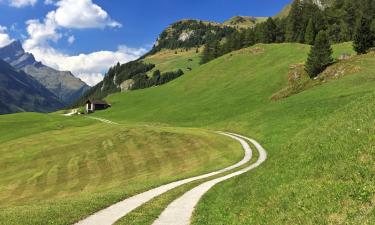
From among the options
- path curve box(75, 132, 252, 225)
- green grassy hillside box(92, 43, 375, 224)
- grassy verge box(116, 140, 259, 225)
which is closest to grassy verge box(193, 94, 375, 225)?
green grassy hillside box(92, 43, 375, 224)

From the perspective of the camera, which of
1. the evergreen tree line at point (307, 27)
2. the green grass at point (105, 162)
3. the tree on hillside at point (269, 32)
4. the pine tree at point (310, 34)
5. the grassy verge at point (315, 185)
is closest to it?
the grassy verge at point (315, 185)

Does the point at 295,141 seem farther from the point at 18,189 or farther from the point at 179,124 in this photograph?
the point at 179,124

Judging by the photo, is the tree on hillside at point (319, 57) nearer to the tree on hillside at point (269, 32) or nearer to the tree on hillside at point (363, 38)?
the tree on hillside at point (363, 38)

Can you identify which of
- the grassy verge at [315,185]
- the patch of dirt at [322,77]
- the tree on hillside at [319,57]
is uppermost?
the tree on hillside at [319,57]

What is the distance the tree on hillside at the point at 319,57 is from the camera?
312 ft

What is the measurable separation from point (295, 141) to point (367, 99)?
6.59 metres

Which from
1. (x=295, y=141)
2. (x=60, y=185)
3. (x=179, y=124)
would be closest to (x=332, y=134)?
(x=295, y=141)

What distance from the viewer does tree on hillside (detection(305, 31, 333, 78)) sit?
9519 cm

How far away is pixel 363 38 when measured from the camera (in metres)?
102

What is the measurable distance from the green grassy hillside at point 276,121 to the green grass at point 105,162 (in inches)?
371

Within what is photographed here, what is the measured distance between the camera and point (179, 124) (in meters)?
99.3

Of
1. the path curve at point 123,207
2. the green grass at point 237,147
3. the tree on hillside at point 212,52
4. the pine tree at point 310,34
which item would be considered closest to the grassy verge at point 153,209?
the path curve at point 123,207

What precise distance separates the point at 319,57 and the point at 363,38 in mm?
14991

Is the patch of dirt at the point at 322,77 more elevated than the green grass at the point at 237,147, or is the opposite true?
the patch of dirt at the point at 322,77
